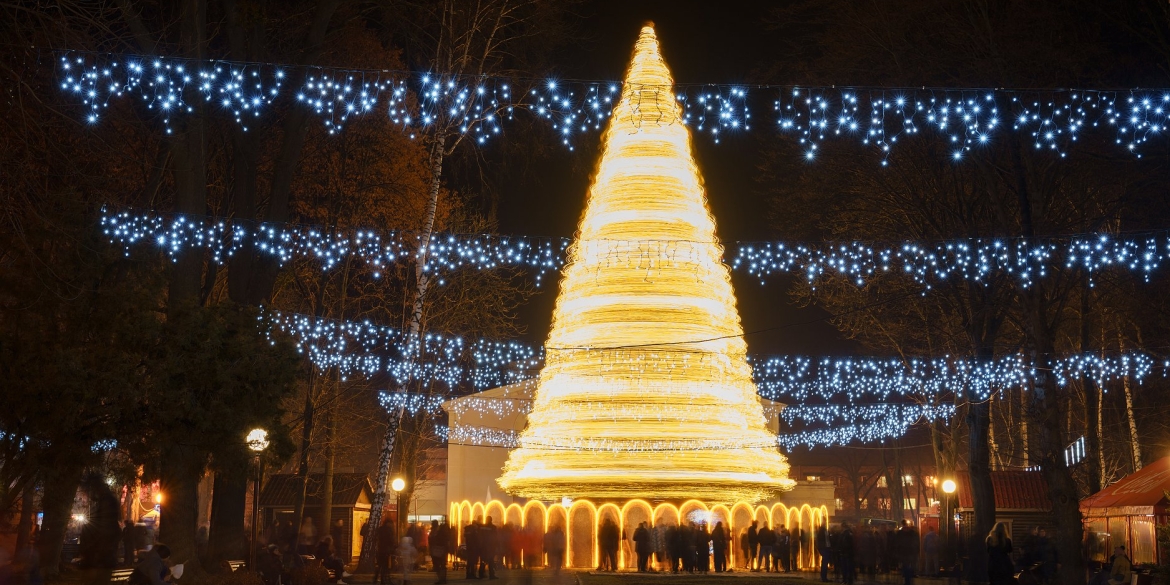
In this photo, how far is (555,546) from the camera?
27047mm

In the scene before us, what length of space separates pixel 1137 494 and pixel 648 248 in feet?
45.6

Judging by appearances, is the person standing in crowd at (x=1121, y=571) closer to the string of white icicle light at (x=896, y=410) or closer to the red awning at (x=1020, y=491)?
the red awning at (x=1020, y=491)

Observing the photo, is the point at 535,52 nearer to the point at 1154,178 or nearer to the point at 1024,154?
the point at 1024,154

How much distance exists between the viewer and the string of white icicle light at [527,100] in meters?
16.0

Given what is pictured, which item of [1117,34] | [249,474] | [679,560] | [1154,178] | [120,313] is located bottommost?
[679,560]

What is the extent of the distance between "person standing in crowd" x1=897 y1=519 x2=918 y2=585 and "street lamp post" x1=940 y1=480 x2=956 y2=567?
6.17 m

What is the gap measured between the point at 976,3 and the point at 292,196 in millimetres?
16210

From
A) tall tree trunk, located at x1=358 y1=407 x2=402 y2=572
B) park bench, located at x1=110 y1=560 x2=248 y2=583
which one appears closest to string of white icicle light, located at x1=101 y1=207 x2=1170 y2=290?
tall tree trunk, located at x1=358 y1=407 x2=402 y2=572

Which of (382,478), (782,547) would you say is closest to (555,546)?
(382,478)

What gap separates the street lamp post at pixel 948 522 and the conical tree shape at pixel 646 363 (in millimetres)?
4458

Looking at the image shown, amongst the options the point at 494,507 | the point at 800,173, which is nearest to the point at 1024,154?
the point at 800,173

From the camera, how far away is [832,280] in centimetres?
3475

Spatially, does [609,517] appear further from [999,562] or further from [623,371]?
[999,562]

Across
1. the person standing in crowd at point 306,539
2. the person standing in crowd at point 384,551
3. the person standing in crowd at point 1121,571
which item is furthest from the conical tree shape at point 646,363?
the person standing in crowd at point 1121,571
